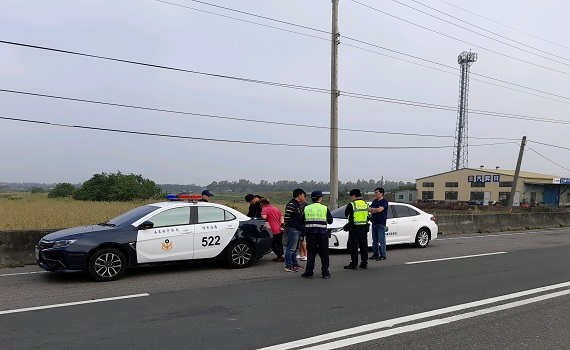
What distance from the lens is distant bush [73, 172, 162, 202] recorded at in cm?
4681

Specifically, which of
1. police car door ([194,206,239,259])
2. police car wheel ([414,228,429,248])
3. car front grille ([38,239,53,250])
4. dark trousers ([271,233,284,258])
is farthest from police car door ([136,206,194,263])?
police car wheel ([414,228,429,248])

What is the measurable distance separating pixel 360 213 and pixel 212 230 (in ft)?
9.91

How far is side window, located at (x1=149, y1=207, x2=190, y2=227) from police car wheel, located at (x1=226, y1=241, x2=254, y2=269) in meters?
1.09

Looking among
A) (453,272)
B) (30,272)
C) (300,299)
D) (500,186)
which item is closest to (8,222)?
(30,272)

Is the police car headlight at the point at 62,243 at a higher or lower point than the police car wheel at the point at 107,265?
higher

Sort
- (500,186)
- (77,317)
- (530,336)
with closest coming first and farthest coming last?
(530,336)
(77,317)
(500,186)

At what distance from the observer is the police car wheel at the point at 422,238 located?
1400 centimetres

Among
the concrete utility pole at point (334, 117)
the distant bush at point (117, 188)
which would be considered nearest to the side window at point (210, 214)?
the concrete utility pole at point (334, 117)

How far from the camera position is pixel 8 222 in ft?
48.4

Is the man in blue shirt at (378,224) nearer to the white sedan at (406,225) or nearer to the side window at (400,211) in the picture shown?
the white sedan at (406,225)

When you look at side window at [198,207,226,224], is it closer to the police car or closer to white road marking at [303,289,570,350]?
the police car

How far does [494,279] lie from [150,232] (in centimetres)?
641

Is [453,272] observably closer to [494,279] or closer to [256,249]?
[494,279]

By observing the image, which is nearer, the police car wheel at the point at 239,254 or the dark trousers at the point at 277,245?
the police car wheel at the point at 239,254
